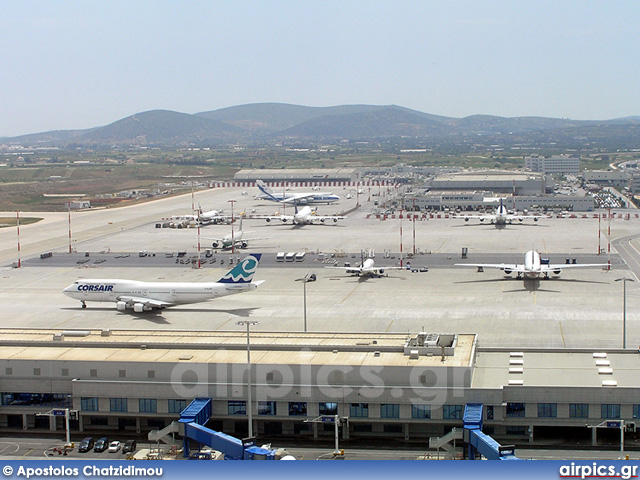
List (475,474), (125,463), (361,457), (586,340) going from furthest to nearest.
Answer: (586,340) < (361,457) < (125,463) < (475,474)

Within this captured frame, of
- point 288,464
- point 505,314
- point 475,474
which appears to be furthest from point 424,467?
point 505,314

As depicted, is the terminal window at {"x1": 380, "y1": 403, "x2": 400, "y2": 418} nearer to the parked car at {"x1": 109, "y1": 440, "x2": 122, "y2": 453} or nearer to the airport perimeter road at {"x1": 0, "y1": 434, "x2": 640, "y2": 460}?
the airport perimeter road at {"x1": 0, "y1": 434, "x2": 640, "y2": 460}

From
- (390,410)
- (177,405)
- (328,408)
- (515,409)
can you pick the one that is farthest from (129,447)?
(515,409)

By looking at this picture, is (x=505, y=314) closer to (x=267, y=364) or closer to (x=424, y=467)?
(x=267, y=364)

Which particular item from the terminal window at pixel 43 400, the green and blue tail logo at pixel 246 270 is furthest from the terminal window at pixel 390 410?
the green and blue tail logo at pixel 246 270

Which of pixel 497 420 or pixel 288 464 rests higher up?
pixel 288 464

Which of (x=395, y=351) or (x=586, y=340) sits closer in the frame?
(x=395, y=351)

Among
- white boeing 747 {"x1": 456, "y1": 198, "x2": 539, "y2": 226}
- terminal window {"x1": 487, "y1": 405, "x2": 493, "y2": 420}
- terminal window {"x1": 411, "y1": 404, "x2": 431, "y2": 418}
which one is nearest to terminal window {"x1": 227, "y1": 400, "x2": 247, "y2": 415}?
terminal window {"x1": 411, "y1": 404, "x2": 431, "y2": 418}
